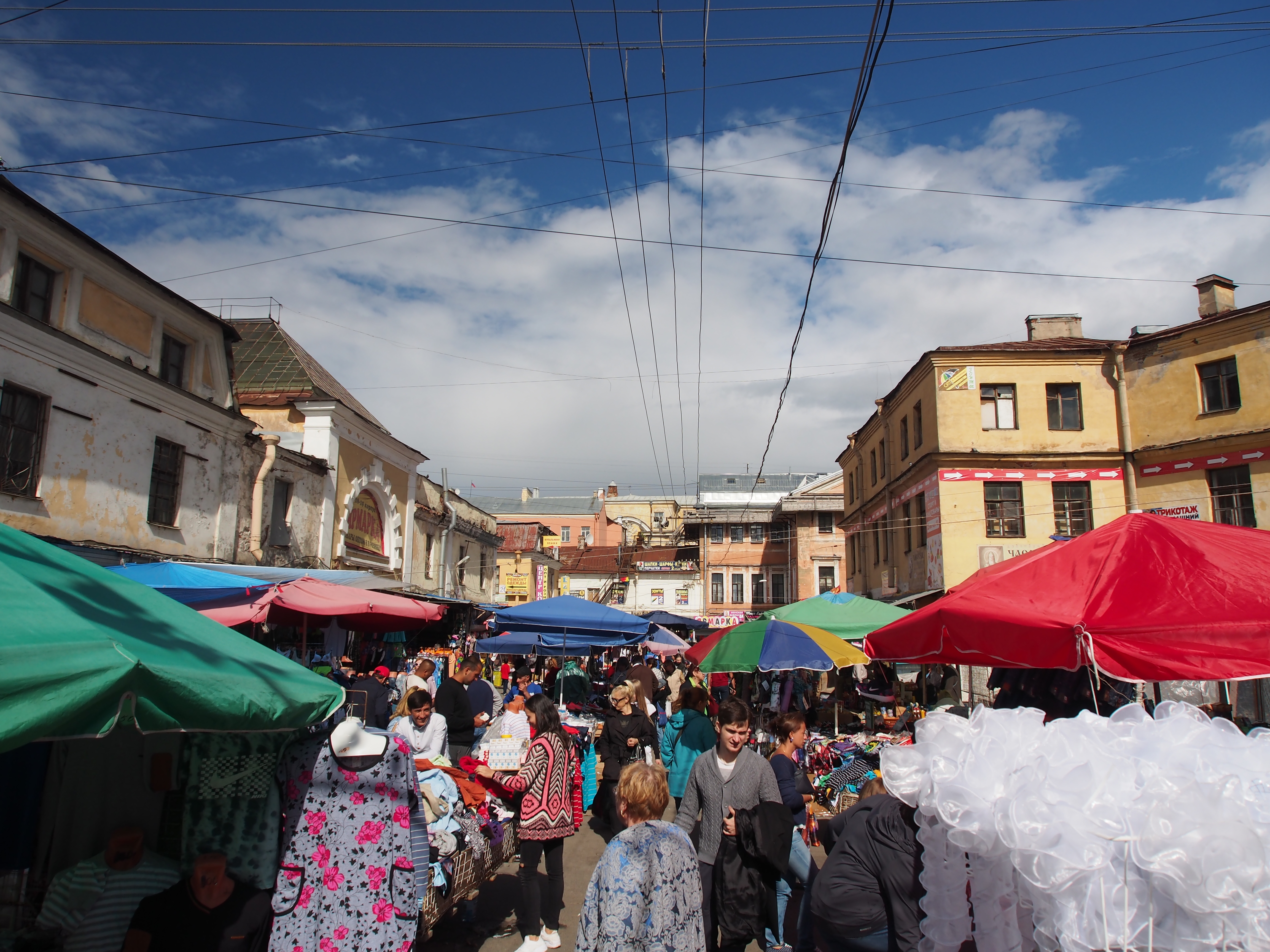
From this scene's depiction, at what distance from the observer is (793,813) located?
556cm

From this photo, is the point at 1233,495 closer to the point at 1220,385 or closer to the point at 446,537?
the point at 1220,385

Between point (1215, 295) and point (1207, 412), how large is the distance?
153 inches

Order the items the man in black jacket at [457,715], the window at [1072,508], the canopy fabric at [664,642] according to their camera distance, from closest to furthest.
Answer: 1. the man in black jacket at [457,715]
2. the canopy fabric at [664,642]
3. the window at [1072,508]

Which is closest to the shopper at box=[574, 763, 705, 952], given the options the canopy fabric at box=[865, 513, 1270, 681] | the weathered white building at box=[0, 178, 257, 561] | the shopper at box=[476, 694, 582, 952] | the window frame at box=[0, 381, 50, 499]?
the shopper at box=[476, 694, 582, 952]

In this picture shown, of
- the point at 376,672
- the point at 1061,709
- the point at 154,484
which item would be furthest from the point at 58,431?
the point at 1061,709

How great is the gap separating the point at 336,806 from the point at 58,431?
11197mm

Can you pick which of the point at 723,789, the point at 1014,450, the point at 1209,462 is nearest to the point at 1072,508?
the point at 1014,450

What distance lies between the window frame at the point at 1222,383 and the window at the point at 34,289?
25.0m

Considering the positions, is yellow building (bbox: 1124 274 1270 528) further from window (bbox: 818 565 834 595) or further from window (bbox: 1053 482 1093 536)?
window (bbox: 818 565 834 595)

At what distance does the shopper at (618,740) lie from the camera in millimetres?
7969

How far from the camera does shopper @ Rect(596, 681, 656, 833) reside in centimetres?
797

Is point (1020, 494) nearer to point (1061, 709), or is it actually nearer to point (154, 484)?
point (1061, 709)

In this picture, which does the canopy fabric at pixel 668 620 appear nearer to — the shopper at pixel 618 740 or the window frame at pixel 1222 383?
the shopper at pixel 618 740

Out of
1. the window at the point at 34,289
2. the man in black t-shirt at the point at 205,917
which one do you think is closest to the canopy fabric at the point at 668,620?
the window at the point at 34,289
